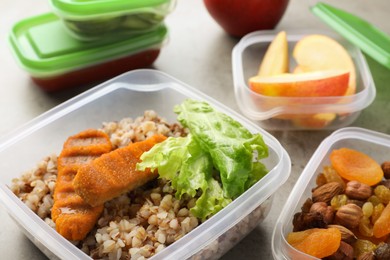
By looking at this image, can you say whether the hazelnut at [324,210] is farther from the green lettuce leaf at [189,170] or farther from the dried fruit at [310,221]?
the green lettuce leaf at [189,170]

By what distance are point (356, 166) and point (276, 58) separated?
37 centimetres

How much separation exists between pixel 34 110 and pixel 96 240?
50 cm

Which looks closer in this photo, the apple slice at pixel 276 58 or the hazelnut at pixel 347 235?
the hazelnut at pixel 347 235

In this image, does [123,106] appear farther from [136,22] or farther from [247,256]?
[247,256]

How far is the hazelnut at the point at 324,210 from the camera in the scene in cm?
97

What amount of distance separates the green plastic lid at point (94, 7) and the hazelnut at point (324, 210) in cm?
60

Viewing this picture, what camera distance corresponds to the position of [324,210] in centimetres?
97

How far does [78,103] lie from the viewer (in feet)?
3.81

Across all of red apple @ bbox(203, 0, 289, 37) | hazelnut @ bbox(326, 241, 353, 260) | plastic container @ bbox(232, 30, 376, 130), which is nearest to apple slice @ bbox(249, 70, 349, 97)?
plastic container @ bbox(232, 30, 376, 130)

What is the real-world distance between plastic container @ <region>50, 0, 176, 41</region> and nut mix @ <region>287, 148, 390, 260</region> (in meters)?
0.52

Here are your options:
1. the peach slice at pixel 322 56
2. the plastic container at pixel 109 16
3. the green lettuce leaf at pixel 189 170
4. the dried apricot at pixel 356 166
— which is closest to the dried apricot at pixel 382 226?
the dried apricot at pixel 356 166

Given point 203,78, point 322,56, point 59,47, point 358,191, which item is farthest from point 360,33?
point 59,47

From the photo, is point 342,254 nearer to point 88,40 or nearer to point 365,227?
point 365,227

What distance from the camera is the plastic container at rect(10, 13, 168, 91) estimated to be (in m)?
1.30
